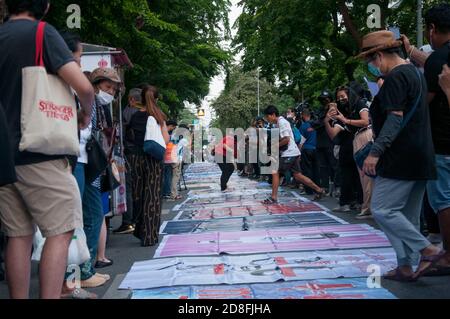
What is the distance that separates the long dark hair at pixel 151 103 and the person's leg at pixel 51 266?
3.75m

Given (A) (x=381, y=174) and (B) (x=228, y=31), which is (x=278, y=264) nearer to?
(A) (x=381, y=174)

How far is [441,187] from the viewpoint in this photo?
5.01m

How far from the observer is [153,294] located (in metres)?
4.64

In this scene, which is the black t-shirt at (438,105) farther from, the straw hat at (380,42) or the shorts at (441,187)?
the straw hat at (380,42)

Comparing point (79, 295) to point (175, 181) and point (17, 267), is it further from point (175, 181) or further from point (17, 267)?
point (175, 181)

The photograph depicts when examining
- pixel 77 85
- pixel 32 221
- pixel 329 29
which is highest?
pixel 329 29

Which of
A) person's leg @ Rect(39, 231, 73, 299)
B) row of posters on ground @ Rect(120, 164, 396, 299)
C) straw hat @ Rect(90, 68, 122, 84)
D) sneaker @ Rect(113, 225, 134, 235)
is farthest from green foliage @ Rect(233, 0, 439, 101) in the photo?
person's leg @ Rect(39, 231, 73, 299)

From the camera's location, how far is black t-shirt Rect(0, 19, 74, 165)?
3449 mm

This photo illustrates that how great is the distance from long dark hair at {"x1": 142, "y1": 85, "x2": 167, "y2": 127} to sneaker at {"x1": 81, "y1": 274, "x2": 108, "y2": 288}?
97.1 inches

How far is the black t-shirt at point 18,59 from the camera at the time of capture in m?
3.45

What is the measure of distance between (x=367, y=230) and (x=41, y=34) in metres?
5.16

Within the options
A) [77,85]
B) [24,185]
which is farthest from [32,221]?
[77,85]

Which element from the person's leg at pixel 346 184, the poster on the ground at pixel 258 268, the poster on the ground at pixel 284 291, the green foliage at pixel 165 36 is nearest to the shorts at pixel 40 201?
the poster on the ground at pixel 284 291

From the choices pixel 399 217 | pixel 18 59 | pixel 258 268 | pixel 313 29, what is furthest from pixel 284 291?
pixel 313 29
